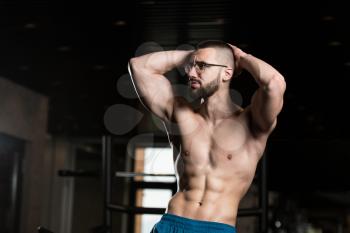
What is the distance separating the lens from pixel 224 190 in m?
2.18

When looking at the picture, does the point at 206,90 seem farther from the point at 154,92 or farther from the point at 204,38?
the point at 204,38

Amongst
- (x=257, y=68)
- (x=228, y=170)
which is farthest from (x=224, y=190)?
(x=257, y=68)

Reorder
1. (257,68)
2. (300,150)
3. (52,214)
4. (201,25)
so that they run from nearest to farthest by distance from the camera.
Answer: (257,68), (300,150), (201,25), (52,214)

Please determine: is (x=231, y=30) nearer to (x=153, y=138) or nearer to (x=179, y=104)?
(x=153, y=138)

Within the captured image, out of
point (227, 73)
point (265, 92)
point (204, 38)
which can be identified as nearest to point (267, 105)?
point (265, 92)

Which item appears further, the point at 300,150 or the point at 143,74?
the point at 300,150

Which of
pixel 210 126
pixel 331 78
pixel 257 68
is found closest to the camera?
pixel 257 68

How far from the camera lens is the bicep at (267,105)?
204cm

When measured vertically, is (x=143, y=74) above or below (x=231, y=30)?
below

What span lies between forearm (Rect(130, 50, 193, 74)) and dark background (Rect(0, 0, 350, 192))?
195 centimetres

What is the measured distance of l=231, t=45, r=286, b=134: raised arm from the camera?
6.70ft

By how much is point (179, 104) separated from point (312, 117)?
8.74m

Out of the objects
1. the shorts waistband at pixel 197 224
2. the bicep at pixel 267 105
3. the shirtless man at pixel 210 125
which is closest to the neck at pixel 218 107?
the shirtless man at pixel 210 125

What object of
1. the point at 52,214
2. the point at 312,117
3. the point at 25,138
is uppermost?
the point at 312,117
